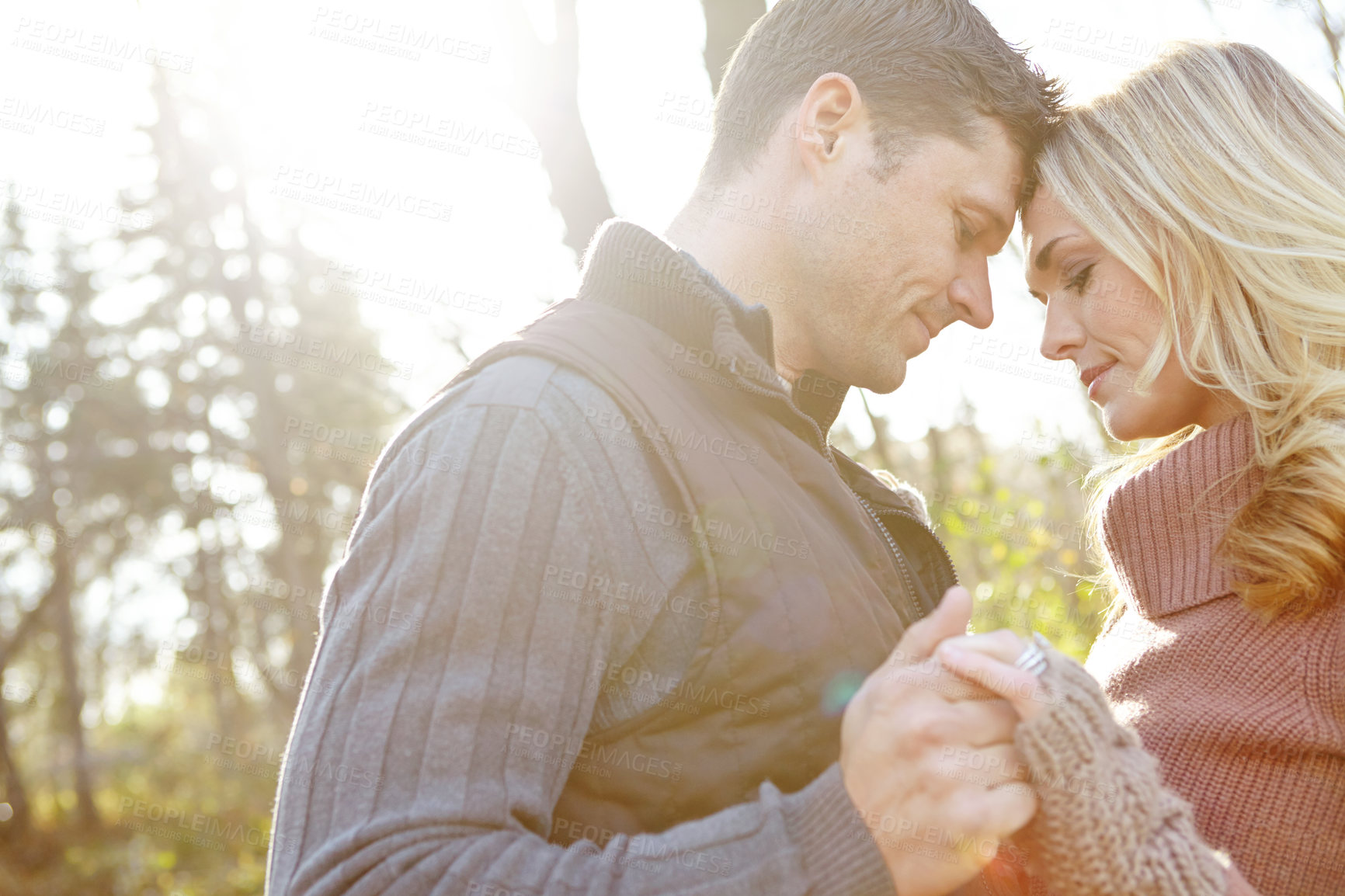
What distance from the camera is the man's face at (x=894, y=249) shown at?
249cm

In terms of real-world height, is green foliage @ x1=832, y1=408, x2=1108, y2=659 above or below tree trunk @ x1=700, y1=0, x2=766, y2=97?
below

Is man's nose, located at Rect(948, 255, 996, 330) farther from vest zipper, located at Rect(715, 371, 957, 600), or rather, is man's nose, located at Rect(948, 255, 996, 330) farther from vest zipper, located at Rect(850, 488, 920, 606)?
vest zipper, located at Rect(850, 488, 920, 606)

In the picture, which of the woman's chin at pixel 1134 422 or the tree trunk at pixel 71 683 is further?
the tree trunk at pixel 71 683

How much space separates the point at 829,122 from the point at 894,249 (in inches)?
14.9

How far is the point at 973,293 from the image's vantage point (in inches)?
107

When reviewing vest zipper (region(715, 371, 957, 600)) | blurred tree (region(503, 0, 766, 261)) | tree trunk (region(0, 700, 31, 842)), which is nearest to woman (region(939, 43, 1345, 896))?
vest zipper (region(715, 371, 957, 600))

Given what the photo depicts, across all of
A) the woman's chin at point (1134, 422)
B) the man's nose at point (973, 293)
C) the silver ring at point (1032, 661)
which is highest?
the man's nose at point (973, 293)

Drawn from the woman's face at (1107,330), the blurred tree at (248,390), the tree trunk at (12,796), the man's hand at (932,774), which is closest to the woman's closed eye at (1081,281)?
the woman's face at (1107,330)

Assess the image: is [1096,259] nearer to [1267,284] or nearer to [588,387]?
[1267,284]

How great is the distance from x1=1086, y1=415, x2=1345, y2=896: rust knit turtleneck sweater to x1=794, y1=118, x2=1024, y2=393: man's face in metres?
0.70

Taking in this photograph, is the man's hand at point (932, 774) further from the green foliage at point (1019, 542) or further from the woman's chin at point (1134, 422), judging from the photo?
the green foliage at point (1019, 542)

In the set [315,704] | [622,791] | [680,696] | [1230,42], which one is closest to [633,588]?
[680,696]

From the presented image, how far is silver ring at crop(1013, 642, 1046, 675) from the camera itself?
1368 mm

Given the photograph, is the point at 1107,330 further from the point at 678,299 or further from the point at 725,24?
the point at 725,24
